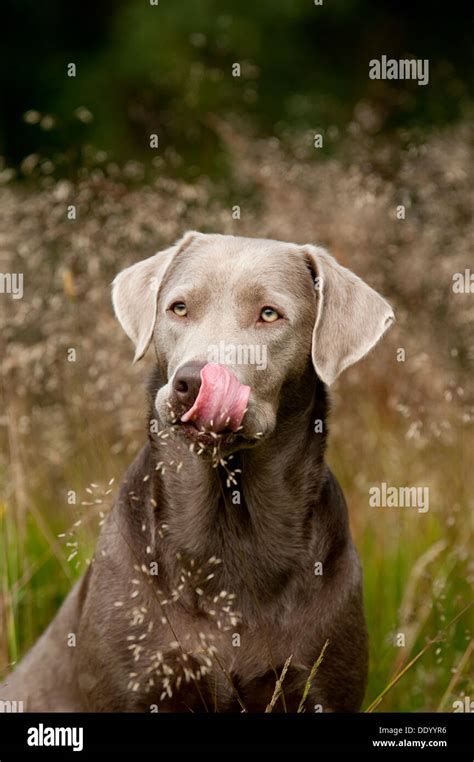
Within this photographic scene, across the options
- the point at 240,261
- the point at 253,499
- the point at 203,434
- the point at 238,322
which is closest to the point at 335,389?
the point at 253,499

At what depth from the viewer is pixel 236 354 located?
10.7 feet

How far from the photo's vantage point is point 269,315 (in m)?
Result: 3.47

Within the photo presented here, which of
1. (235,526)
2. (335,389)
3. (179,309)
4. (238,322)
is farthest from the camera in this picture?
(335,389)

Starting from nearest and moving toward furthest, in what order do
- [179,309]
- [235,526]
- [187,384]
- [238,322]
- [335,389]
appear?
[187,384]
[238,322]
[179,309]
[235,526]
[335,389]

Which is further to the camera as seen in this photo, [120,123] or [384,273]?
[120,123]

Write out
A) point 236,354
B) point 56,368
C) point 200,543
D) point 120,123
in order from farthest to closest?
point 120,123, point 56,368, point 200,543, point 236,354

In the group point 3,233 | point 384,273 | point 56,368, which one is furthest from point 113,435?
point 384,273

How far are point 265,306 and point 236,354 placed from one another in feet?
0.86

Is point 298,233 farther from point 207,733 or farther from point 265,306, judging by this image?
point 207,733

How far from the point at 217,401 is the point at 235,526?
69 cm

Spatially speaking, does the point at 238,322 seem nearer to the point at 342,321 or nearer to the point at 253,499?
the point at 342,321

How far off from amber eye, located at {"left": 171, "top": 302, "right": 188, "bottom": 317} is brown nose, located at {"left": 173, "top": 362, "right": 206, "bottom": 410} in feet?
1.32

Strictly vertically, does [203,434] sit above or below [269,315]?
below

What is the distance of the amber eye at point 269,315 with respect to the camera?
136 inches
